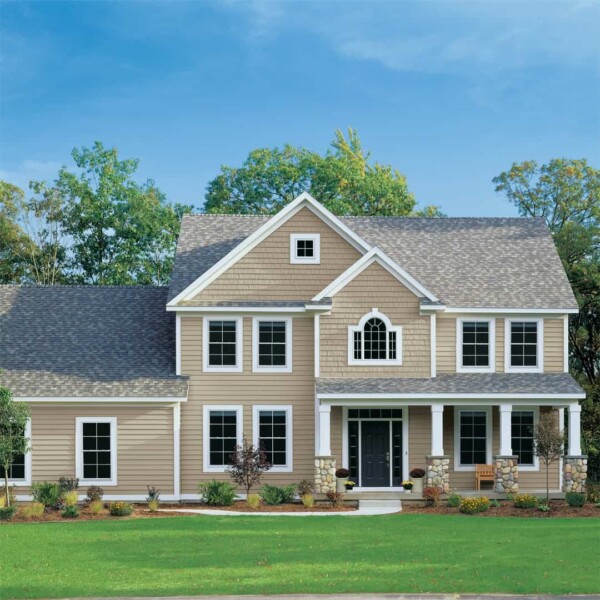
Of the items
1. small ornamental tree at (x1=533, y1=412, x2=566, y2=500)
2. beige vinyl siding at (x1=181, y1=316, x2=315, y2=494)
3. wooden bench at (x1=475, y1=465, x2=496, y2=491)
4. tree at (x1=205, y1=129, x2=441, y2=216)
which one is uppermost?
tree at (x1=205, y1=129, x2=441, y2=216)

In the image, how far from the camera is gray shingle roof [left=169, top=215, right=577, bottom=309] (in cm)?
3312

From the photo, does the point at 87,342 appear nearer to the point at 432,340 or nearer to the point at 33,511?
the point at 33,511

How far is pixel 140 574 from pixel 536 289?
18976 mm

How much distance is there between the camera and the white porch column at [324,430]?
1211 inches

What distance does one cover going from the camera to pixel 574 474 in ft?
102

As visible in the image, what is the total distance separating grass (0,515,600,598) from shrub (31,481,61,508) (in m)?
3.94

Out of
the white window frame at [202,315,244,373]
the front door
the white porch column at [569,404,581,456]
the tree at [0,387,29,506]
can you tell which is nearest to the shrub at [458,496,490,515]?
the front door

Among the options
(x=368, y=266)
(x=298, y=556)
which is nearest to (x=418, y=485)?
(x=368, y=266)

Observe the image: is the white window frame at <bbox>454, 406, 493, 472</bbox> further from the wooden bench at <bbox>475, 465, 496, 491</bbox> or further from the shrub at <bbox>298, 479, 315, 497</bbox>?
the shrub at <bbox>298, 479, 315, 497</bbox>

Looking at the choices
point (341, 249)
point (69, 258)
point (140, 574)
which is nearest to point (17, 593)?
point (140, 574)

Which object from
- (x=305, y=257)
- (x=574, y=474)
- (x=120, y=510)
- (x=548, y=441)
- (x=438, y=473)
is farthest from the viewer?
(x=305, y=257)

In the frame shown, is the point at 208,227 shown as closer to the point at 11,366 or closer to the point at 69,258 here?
the point at 11,366

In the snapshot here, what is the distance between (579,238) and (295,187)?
52.6ft

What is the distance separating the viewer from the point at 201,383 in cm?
3206
